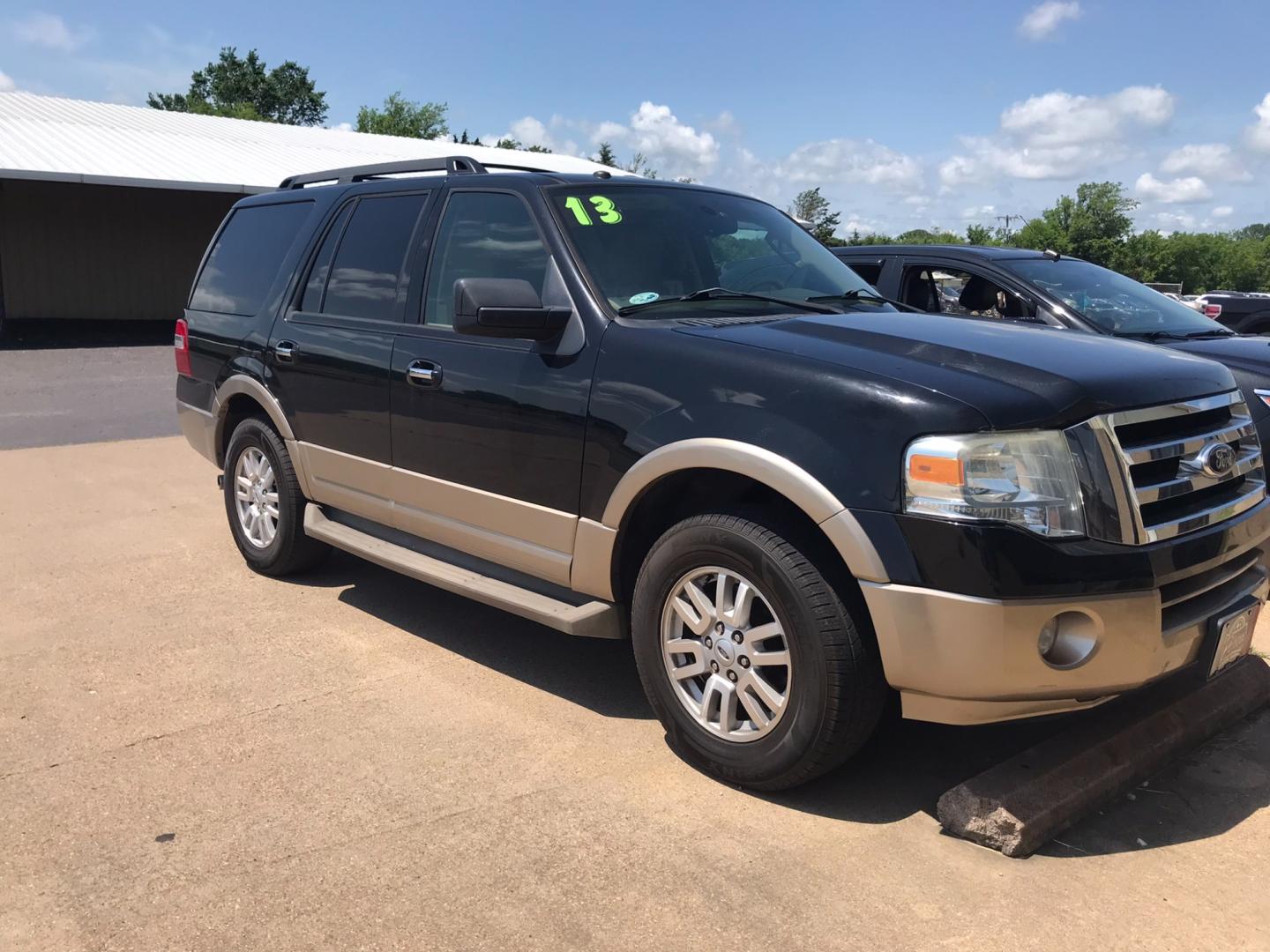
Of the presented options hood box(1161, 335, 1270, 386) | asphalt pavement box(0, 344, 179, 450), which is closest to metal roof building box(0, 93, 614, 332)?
asphalt pavement box(0, 344, 179, 450)

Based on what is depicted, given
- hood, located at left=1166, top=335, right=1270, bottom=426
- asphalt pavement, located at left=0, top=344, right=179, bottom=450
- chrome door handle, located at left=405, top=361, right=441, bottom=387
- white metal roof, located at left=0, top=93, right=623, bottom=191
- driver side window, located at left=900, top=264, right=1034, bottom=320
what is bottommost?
asphalt pavement, located at left=0, top=344, right=179, bottom=450

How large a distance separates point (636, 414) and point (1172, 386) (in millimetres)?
1720

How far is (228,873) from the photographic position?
2.98 metres

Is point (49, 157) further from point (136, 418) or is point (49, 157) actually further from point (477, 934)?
point (477, 934)

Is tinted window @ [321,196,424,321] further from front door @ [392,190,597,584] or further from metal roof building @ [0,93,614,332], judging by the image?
metal roof building @ [0,93,614,332]

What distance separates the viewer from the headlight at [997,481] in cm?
295

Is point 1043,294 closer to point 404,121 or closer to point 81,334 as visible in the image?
point 81,334

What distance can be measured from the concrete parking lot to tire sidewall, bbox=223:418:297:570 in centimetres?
62

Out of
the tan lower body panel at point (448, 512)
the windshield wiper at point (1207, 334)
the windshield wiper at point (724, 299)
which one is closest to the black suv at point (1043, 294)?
the windshield wiper at point (1207, 334)

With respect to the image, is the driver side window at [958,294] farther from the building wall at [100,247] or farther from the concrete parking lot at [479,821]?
the building wall at [100,247]

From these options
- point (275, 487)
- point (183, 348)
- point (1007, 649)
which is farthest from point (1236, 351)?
point (183, 348)

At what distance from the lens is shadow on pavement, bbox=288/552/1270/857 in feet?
11.0

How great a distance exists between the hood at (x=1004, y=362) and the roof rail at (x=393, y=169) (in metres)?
1.86

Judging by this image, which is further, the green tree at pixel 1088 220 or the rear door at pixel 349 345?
the green tree at pixel 1088 220
